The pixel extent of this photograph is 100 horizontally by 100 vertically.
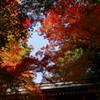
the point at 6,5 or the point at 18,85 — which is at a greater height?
the point at 6,5

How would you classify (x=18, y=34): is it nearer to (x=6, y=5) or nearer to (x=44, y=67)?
(x=6, y=5)

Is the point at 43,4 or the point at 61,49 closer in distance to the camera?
the point at 43,4

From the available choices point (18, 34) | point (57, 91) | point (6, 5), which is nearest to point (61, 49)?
point (57, 91)

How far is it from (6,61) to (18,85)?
14.0ft

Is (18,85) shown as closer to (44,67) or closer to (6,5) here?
(44,67)

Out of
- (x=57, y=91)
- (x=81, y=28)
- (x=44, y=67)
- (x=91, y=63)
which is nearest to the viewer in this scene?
(x=57, y=91)

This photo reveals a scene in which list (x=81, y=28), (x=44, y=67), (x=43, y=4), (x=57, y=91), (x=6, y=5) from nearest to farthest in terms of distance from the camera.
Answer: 1. (x=6, y=5)
2. (x=43, y=4)
3. (x=57, y=91)
4. (x=81, y=28)
5. (x=44, y=67)

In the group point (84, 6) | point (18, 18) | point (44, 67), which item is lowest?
point (44, 67)

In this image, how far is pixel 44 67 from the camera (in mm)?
15695

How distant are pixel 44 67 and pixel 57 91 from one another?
269 centimetres

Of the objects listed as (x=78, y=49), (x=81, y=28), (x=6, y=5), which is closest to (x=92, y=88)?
(x=81, y=28)

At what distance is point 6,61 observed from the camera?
1666 centimetres

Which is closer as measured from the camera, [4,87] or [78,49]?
[4,87]

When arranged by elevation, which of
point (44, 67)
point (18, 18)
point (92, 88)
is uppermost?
point (18, 18)
